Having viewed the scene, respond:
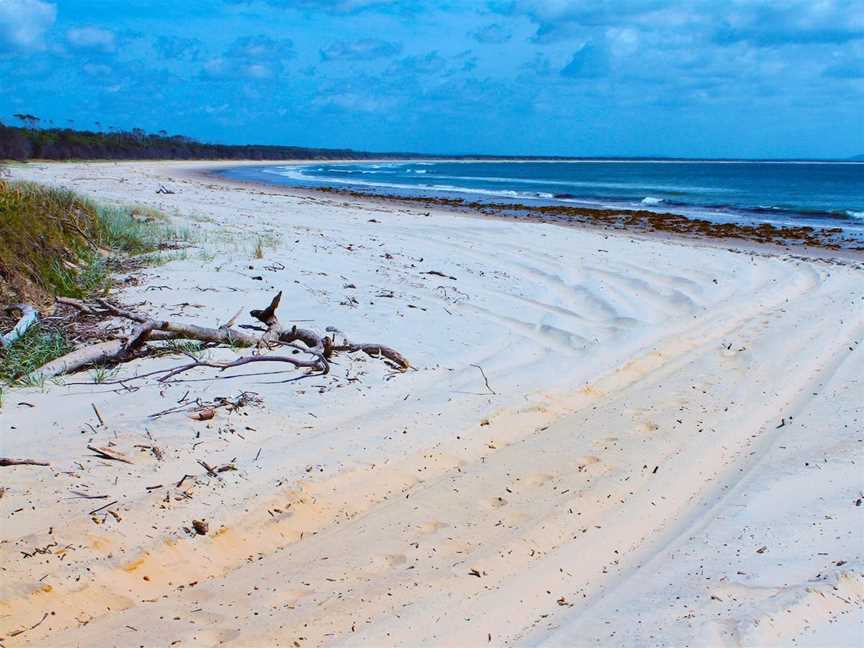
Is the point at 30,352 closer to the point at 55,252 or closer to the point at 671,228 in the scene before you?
the point at 55,252

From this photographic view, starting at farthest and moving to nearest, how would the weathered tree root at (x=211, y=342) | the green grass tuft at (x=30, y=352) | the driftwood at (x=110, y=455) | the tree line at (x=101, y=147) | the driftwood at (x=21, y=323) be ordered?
the tree line at (x=101, y=147), the driftwood at (x=21, y=323), the weathered tree root at (x=211, y=342), the green grass tuft at (x=30, y=352), the driftwood at (x=110, y=455)

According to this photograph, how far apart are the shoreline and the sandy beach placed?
8.28 m

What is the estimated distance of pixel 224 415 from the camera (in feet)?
13.2

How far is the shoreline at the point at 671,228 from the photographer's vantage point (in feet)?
46.6

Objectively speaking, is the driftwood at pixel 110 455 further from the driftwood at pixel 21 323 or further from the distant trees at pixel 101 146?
the distant trees at pixel 101 146

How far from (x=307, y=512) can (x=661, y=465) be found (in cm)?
192

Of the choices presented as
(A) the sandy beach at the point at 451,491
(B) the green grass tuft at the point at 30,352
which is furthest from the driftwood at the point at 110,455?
(B) the green grass tuft at the point at 30,352

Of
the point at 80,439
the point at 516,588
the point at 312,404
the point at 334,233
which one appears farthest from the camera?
the point at 334,233

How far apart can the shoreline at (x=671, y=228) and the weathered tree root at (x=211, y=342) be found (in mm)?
10418

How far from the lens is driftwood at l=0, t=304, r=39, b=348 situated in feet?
15.5

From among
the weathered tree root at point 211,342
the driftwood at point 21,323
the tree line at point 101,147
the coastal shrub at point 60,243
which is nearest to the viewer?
the weathered tree root at point 211,342

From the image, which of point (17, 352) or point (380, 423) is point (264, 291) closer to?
point (17, 352)

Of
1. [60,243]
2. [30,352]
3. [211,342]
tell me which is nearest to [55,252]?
[60,243]

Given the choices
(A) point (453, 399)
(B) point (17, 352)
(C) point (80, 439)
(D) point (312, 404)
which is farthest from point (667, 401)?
(B) point (17, 352)
